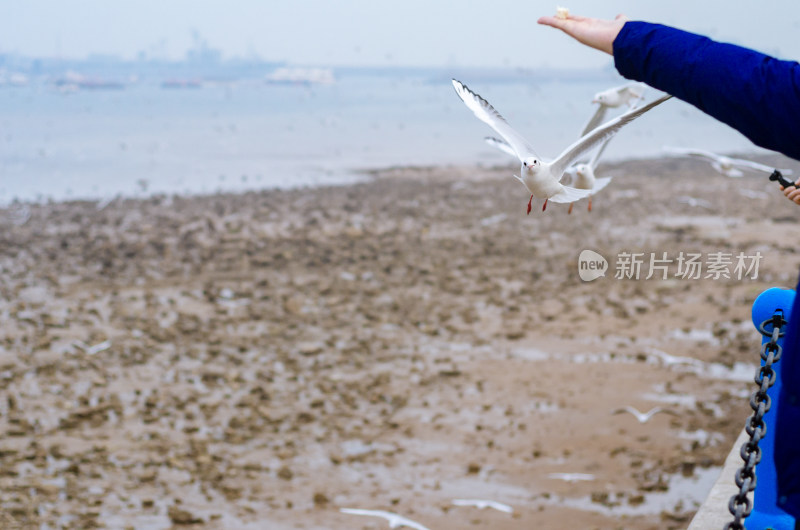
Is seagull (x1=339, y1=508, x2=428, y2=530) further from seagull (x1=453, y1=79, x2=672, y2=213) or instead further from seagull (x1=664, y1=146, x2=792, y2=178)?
seagull (x1=453, y1=79, x2=672, y2=213)

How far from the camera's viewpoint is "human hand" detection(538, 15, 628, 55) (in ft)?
3.81

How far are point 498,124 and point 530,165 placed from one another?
9cm

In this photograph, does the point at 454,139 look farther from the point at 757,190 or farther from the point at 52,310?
the point at 52,310

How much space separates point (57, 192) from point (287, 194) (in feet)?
12.2

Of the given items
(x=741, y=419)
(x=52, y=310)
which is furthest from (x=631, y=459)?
(x=52, y=310)

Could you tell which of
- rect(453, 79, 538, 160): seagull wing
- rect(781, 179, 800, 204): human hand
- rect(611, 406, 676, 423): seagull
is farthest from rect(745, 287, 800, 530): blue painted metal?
rect(611, 406, 676, 423): seagull

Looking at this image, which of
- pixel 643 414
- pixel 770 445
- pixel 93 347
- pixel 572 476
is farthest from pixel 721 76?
pixel 93 347

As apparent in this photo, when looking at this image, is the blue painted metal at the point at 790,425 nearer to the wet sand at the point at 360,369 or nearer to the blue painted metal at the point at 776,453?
the blue painted metal at the point at 776,453

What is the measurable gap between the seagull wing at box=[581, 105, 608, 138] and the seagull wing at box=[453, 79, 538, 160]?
0.69 feet

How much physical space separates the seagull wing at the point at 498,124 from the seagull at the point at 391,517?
3048 mm

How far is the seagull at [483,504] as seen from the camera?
13.3 feet

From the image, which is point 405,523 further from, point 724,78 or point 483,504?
point 724,78

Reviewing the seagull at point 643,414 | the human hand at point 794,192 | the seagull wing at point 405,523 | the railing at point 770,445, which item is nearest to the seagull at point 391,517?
the seagull wing at point 405,523

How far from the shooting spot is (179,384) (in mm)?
5617
